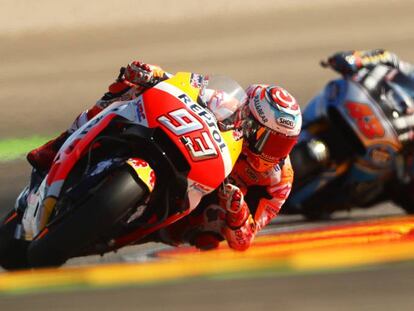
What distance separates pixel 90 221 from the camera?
5102 mm

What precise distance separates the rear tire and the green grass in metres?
4.21

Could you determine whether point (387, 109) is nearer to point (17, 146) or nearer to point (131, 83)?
point (131, 83)

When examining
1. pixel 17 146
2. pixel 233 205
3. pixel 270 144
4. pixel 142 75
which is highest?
pixel 142 75

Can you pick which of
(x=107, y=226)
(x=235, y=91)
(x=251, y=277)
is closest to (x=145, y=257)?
(x=235, y=91)

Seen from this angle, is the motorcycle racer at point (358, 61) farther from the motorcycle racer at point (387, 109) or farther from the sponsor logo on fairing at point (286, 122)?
the sponsor logo on fairing at point (286, 122)

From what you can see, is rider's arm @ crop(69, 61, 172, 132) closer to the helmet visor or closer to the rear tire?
the helmet visor

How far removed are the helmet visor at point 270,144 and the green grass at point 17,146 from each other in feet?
12.4

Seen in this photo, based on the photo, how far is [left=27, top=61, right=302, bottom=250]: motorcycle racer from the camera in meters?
5.90

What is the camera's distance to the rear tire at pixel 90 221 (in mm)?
5105

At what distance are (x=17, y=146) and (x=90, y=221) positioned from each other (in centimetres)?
474

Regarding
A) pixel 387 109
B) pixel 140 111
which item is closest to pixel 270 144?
pixel 140 111

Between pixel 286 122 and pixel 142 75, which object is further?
pixel 142 75

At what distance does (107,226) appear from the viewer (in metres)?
5.14

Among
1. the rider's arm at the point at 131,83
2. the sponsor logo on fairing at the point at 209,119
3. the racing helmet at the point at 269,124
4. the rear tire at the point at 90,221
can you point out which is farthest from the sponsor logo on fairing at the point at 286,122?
the rear tire at the point at 90,221
